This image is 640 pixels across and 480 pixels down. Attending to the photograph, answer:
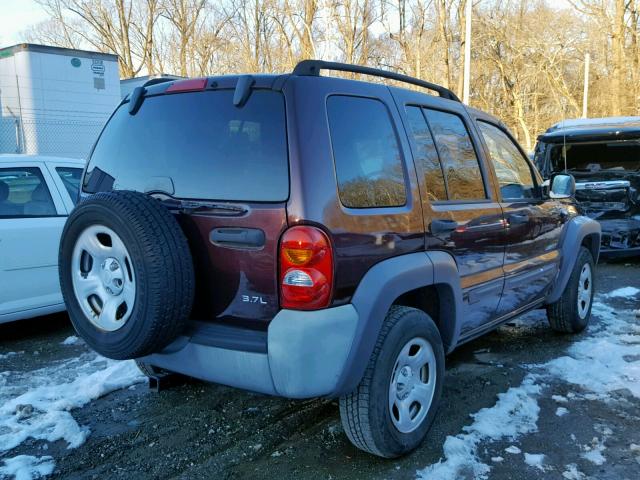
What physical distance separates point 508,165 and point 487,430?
6.18 feet

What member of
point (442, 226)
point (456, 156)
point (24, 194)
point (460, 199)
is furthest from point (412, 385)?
point (24, 194)

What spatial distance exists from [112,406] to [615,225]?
22.7 feet

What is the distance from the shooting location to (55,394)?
3.78m

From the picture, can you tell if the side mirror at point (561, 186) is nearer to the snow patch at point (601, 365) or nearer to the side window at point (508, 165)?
the side window at point (508, 165)

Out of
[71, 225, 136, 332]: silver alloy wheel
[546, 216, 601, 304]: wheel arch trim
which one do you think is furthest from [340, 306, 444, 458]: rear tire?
[546, 216, 601, 304]: wheel arch trim

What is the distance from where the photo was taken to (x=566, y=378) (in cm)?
407

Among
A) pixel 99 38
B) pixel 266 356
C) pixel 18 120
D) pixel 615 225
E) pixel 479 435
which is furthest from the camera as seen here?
pixel 99 38

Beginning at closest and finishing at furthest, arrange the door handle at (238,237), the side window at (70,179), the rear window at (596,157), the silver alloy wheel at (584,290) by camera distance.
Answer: the door handle at (238,237) < the silver alloy wheel at (584,290) < the side window at (70,179) < the rear window at (596,157)

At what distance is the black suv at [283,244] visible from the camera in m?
2.53

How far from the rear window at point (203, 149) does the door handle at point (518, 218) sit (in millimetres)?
1935

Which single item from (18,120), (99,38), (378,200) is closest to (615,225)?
(378,200)

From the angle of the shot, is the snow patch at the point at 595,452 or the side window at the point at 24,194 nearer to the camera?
the snow patch at the point at 595,452

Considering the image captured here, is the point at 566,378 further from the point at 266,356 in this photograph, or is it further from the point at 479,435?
the point at 266,356

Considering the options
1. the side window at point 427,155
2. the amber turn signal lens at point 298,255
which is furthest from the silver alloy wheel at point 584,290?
the amber turn signal lens at point 298,255
